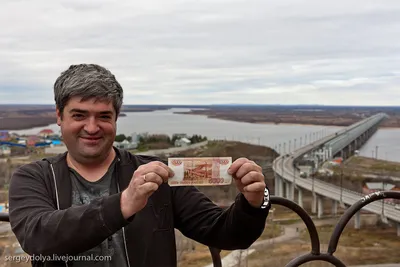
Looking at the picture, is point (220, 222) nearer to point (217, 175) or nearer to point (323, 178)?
point (217, 175)

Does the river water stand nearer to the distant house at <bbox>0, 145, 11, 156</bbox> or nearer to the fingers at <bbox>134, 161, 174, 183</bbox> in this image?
the distant house at <bbox>0, 145, 11, 156</bbox>

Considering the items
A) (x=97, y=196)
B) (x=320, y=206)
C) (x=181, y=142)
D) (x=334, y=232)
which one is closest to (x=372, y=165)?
(x=181, y=142)

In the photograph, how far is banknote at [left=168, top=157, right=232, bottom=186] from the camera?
1773 millimetres

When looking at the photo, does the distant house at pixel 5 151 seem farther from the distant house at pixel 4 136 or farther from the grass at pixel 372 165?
the grass at pixel 372 165

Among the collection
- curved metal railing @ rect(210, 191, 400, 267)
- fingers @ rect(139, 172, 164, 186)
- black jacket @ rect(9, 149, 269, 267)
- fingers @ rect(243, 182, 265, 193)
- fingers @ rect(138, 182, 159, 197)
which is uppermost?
fingers @ rect(139, 172, 164, 186)

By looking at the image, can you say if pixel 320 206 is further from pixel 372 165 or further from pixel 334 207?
pixel 372 165

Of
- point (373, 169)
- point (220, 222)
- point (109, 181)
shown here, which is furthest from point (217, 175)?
point (373, 169)

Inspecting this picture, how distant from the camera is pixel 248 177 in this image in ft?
5.76

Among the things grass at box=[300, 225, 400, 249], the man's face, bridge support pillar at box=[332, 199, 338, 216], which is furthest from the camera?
bridge support pillar at box=[332, 199, 338, 216]

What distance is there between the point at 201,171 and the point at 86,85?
588mm

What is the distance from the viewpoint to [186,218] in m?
2.13

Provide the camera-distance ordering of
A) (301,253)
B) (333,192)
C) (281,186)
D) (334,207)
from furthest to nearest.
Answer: (281,186) → (333,192) → (334,207) → (301,253)

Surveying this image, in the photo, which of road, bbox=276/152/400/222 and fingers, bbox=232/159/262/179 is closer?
fingers, bbox=232/159/262/179

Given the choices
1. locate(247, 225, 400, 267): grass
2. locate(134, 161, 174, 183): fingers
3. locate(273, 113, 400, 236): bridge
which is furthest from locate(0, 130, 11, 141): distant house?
locate(134, 161, 174, 183): fingers
